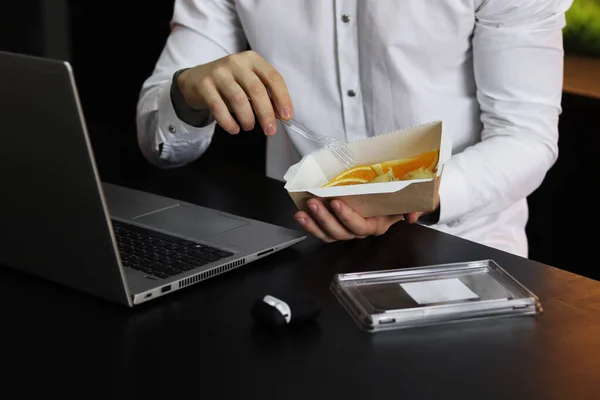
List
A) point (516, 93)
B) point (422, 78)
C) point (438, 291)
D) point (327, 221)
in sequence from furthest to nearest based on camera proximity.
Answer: point (422, 78)
point (516, 93)
point (327, 221)
point (438, 291)

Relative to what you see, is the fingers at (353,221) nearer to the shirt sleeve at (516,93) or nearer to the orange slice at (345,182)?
the orange slice at (345,182)

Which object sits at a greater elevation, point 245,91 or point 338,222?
point 245,91

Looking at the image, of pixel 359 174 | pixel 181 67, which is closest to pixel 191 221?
pixel 359 174

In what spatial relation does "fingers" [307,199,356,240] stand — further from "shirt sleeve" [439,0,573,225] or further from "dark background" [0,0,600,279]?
"dark background" [0,0,600,279]

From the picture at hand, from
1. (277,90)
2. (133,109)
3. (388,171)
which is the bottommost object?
(133,109)

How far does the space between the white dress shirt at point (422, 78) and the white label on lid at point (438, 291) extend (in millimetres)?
347

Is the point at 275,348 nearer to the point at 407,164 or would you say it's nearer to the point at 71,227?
the point at 71,227

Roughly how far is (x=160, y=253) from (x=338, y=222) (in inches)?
8.8

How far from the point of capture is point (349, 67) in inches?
61.2

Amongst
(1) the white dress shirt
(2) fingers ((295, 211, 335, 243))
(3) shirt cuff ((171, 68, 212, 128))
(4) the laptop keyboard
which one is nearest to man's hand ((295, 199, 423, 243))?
(2) fingers ((295, 211, 335, 243))

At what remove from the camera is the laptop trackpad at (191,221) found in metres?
1.12

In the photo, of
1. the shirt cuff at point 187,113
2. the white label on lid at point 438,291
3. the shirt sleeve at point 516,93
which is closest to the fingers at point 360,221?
the white label on lid at point 438,291

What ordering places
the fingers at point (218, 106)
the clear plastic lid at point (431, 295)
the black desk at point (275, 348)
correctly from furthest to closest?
the fingers at point (218, 106)
the clear plastic lid at point (431, 295)
the black desk at point (275, 348)

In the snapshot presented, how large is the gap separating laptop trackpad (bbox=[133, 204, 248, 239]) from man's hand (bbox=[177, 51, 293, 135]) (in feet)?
0.40
